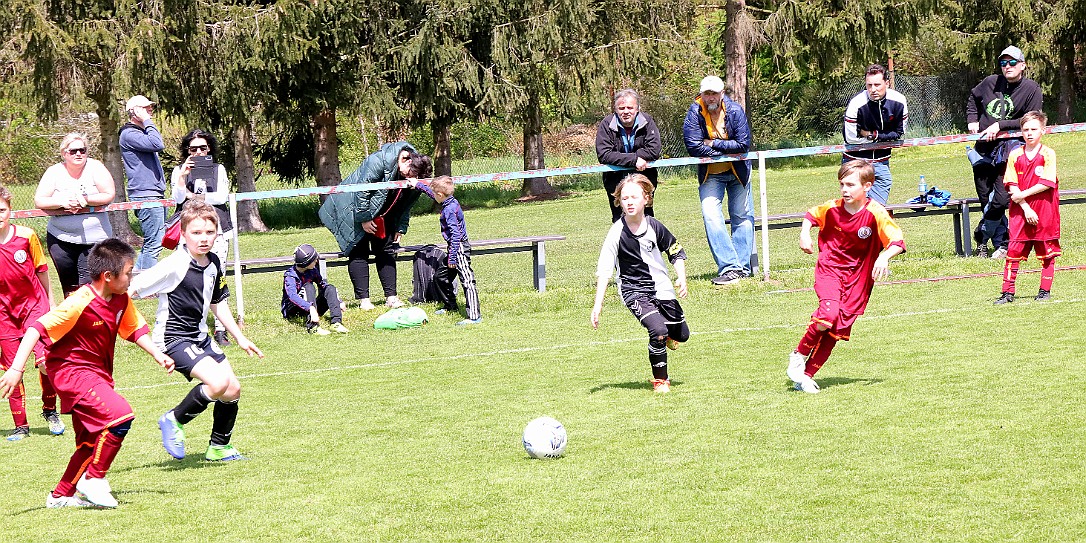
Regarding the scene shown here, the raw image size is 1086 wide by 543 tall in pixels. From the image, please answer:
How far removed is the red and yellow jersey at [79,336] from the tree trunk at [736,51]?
24997 millimetres

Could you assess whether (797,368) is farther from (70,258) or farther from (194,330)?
(70,258)

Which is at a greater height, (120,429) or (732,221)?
(732,221)

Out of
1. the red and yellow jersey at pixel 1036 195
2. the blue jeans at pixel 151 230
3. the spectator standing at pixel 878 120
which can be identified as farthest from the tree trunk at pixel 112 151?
the red and yellow jersey at pixel 1036 195

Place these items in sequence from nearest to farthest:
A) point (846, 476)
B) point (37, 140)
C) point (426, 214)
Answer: point (846, 476) < point (426, 214) < point (37, 140)

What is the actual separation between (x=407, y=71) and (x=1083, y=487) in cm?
A: 2590

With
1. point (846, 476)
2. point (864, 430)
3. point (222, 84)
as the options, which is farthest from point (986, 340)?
point (222, 84)

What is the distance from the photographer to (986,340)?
29.2 ft

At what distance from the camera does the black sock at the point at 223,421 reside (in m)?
6.59

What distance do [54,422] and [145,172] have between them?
3929mm

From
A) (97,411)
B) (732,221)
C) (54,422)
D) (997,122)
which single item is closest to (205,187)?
(54,422)

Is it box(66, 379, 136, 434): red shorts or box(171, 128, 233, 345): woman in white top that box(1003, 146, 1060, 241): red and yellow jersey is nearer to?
box(171, 128, 233, 345): woman in white top

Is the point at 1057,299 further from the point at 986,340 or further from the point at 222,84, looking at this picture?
the point at 222,84

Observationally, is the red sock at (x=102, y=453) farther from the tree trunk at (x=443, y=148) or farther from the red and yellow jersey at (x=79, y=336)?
the tree trunk at (x=443, y=148)

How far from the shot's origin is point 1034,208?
1063cm
